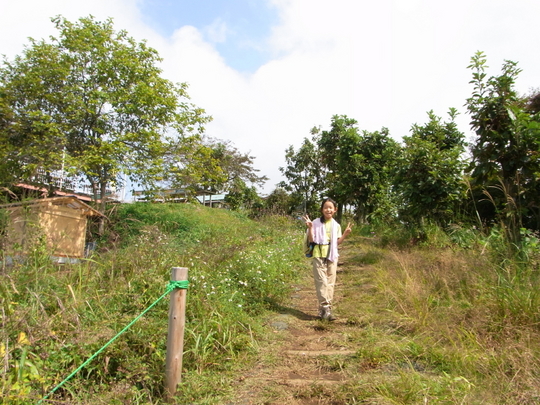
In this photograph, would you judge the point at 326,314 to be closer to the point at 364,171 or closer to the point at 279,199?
the point at 364,171

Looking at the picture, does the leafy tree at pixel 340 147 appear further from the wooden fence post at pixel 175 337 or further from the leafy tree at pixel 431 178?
the wooden fence post at pixel 175 337

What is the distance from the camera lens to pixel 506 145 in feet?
21.6

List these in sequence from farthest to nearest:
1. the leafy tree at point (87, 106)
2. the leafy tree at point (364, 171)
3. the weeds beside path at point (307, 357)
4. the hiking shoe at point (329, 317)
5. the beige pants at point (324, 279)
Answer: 1. the leafy tree at point (364, 171)
2. the leafy tree at point (87, 106)
3. the beige pants at point (324, 279)
4. the hiking shoe at point (329, 317)
5. the weeds beside path at point (307, 357)

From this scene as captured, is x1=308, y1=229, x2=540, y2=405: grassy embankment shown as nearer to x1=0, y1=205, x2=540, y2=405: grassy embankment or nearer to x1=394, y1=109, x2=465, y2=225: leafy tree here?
x1=0, y1=205, x2=540, y2=405: grassy embankment

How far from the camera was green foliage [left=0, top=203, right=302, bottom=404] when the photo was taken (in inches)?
112

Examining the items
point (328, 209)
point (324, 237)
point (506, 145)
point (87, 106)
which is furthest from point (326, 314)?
point (87, 106)

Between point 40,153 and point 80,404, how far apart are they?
13.3 metres

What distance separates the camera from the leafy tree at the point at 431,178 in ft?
27.8

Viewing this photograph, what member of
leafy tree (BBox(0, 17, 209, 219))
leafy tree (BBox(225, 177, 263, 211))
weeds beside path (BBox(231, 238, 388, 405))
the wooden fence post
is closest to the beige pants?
weeds beside path (BBox(231, 238, 388, 405))

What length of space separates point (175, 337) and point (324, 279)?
2687 mm

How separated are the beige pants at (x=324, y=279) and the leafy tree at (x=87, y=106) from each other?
10913mm

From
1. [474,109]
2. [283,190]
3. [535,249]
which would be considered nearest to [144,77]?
[474,109]

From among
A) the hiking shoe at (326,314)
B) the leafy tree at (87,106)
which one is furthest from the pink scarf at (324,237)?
the leafy tree at (87,106)

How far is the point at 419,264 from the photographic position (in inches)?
256
